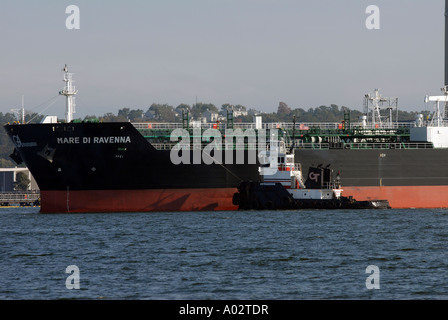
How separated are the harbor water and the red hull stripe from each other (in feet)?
11.3

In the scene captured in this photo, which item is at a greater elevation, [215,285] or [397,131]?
[397,131]

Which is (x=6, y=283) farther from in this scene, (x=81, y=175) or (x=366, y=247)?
(x=81, y=175)

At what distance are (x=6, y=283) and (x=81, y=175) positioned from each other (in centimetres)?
2632

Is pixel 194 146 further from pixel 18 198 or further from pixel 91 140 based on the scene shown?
pixel 18 198

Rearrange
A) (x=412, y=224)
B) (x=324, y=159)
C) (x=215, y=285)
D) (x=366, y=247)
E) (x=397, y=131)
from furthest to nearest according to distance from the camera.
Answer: (x=397, y=131) < (x=324, y=159) < (x=412, y=224) < (x=366, y=247) < (x=215, y=285)

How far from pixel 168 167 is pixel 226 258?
21433 millimetres

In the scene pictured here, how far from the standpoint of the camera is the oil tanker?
48438 millimetres

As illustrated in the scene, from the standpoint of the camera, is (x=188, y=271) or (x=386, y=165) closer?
(x=188, y=271)

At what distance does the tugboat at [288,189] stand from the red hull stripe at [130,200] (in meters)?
2.31

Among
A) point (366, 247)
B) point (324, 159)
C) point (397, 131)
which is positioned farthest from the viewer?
point (397, 131)

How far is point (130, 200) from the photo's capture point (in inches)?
1905

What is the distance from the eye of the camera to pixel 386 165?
174ft

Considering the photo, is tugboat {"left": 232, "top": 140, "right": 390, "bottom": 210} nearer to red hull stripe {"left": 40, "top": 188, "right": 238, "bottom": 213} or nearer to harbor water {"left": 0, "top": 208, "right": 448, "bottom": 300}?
red hull stripe {"left": 40, "top": 188, "right": 238, "bottom": 213}
